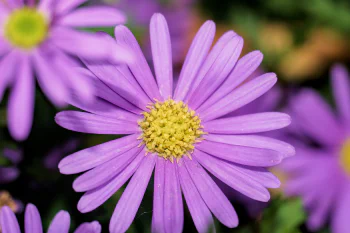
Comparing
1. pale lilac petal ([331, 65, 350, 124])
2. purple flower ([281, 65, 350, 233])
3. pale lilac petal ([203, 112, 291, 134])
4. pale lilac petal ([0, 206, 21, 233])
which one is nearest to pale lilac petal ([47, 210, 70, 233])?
pale lilac petal ([0, 206, 21, 233])

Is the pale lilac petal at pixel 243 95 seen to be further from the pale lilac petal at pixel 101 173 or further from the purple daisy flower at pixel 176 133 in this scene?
the pale lilac petal at pixel 101 173

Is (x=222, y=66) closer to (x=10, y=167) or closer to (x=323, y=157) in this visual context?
(x=10, y=167)

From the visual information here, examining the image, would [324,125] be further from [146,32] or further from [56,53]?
[56,53]

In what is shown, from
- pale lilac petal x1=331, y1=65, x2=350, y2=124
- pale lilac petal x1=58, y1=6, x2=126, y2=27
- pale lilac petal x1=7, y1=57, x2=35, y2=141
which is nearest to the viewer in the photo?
pale lilac petal x1=7, y1=57, x2=35, y2=141

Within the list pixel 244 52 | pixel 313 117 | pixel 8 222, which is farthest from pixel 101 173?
pixel 244 52

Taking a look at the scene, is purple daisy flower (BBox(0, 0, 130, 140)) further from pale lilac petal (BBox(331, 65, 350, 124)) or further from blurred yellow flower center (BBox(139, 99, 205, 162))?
pale lilac petal (BBox(331, 65, 350, 124))

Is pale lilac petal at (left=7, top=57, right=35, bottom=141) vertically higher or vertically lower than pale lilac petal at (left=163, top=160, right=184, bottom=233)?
higher
